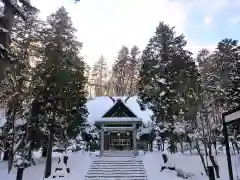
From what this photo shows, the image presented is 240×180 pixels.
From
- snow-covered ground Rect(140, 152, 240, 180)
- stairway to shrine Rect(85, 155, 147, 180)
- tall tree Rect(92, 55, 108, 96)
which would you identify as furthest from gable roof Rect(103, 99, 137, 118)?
tall tree Rect(92, 55, 108, 96)

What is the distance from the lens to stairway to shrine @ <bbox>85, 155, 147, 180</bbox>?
61.7 ft

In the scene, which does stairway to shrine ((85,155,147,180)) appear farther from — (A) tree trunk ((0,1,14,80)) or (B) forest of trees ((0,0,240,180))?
(A) tree trunk ((0,1,14,80))

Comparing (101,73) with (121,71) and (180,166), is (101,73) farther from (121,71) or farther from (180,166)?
(180,166)

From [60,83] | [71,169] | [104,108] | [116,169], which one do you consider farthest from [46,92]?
[104,108]

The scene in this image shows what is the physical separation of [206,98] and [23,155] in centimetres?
1416

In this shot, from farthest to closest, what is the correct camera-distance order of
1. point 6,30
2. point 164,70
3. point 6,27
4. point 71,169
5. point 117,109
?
point 117,109, point 164,70, point 71,169, point 6,27, point 6,30

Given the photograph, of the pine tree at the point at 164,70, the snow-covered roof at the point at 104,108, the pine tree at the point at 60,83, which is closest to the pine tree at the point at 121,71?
the snow-covered roof at the point at 104,108

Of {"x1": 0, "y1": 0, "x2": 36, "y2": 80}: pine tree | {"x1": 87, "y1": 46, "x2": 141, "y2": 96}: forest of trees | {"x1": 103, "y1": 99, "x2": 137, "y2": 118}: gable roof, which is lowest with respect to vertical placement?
{"x1": 0, "y1": 0, "x2": 36, "y2": 80}: pine tree

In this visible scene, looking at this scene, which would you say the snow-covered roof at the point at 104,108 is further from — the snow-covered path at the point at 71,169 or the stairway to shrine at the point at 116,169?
the stairway to shrine at the point at 116,169

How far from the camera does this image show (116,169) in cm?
2030

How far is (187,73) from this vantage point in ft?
80.0

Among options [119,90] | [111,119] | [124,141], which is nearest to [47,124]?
[111,119]

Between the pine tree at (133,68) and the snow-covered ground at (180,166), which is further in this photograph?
the pine tree at (133,68)

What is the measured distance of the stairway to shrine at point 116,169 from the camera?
18797 mm
